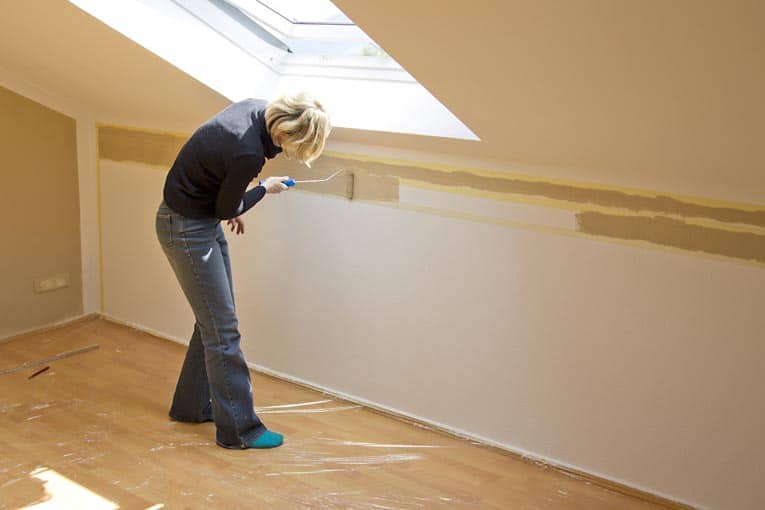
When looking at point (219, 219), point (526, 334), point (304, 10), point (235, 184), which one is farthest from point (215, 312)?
point (304, 10)

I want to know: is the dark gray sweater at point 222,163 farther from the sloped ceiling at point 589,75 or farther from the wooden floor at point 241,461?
the wooden floor at point 241,461

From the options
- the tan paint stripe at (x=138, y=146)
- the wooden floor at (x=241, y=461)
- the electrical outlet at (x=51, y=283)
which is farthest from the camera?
the electrical outlet at (x=51, y=283)

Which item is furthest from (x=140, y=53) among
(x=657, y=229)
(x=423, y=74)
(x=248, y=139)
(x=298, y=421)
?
(x=657, y=229)

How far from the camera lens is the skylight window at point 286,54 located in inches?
113

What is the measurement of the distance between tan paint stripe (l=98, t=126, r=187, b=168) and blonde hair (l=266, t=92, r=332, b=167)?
121 cm

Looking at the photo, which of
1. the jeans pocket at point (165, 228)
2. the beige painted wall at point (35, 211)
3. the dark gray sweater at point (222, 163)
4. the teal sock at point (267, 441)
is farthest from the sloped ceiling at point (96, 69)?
the teal sock at point (267, 441)

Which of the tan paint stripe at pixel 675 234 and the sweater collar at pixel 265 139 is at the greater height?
the sweater collar at pixel 265 139

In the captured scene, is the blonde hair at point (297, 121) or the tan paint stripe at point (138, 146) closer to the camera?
the blonde hair at point (297, 121)

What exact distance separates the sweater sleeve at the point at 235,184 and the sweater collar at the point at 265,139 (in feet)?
0.20

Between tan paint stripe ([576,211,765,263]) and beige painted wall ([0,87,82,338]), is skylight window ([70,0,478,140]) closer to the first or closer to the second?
tan paint stripe ([576,211,765,263])

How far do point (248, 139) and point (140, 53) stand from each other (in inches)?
25.8

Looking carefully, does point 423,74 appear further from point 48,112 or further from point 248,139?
point 48,112

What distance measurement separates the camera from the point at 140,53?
300 cm

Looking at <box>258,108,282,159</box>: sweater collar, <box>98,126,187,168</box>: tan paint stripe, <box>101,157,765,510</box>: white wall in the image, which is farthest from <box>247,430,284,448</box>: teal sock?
<box>98,126,187,168</box>: tan paint stripe
